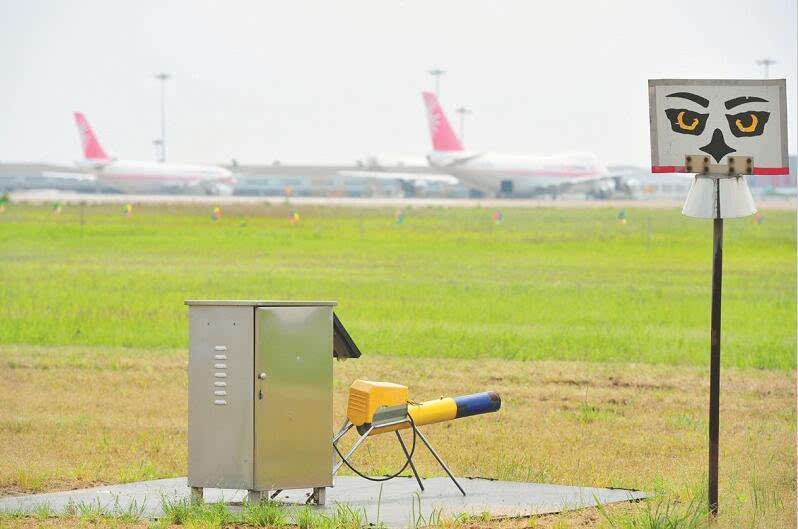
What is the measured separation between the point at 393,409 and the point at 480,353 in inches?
445

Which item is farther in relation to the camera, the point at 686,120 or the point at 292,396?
the point at 686,120

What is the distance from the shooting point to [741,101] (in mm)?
9875

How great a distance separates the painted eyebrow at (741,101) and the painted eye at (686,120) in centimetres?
17

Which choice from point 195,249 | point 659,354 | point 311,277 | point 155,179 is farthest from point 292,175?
point 659,354

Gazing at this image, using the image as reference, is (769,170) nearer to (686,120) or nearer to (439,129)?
(686,120)

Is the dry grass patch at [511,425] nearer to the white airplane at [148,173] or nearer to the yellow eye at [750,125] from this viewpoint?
the yellow eye at [750,125]

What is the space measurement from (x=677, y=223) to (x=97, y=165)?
7471 cm

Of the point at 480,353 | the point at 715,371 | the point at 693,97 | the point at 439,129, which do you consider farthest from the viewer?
the point at 439,129

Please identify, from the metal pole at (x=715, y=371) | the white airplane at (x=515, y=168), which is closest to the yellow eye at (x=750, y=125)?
the metal pole at (x=715, y=371)

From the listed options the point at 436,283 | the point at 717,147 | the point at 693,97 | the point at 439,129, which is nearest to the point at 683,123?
the point at 693,97

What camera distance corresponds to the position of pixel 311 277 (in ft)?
116

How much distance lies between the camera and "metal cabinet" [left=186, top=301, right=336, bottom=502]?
9547mm

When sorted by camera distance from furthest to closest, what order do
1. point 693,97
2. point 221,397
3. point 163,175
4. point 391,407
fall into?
point 163,175 → point 391,407 → point 693,97 → point 221,397

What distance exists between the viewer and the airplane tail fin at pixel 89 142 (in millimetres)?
133750
